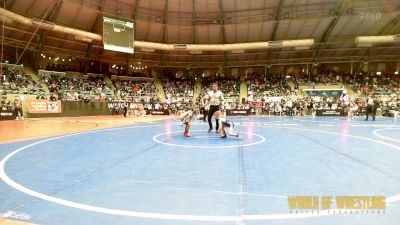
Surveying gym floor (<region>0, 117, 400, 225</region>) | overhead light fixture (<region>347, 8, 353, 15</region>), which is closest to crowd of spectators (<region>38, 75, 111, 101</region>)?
gym floor (<region>0, 117, 400, 225</region>)

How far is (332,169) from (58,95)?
3100cm

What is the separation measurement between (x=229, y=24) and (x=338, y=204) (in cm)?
3627

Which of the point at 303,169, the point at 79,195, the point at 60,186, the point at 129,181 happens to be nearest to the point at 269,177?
the point at 303,169

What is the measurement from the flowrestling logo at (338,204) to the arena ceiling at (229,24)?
33394mm

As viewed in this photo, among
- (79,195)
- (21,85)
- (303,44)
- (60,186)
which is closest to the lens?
(79,195)

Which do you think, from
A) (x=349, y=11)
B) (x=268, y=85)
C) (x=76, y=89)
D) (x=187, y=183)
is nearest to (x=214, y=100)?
(x=187, y=183)

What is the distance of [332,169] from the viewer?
539 centimetres

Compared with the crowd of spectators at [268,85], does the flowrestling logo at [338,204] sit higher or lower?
lower

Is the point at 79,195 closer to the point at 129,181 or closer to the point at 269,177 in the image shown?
the point at 129,181

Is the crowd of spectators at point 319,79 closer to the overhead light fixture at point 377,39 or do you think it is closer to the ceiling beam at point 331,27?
the ceiling beam at point 331,27

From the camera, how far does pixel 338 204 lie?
354cm

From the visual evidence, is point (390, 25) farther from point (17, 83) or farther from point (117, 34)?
point (17, 83)

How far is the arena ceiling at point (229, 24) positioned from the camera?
3244 cm

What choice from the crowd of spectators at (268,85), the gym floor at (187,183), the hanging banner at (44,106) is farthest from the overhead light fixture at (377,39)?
the hanging banner at (44,106)
